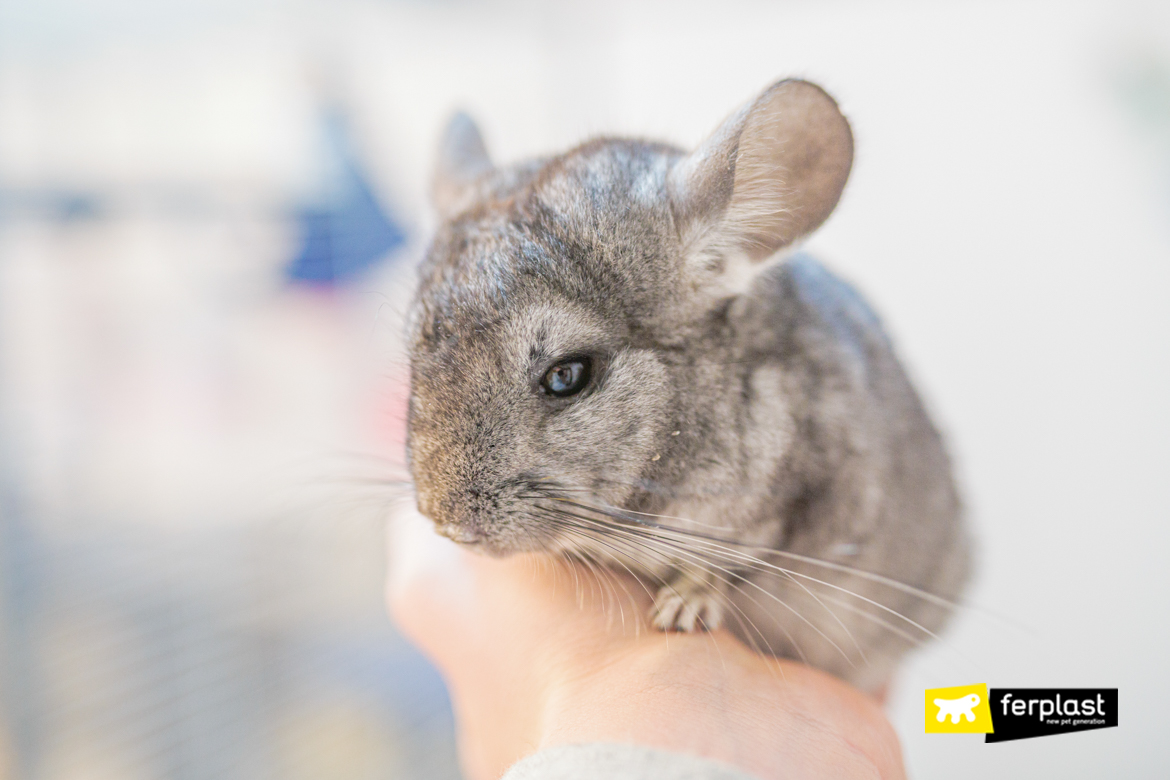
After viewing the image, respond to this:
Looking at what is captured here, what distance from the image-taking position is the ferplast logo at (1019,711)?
0.63 metres

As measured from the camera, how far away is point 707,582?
2.43ft

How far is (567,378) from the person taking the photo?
66cm

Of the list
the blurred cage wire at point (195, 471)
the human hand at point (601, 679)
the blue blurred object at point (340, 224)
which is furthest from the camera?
the blue blurred object at point (340, 224)

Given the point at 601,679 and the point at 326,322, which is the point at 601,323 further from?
the point at 326,322

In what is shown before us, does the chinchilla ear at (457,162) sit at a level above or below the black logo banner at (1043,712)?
above

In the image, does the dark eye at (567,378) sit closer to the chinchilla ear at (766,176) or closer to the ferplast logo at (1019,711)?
the chinchilla ear at (766,176)

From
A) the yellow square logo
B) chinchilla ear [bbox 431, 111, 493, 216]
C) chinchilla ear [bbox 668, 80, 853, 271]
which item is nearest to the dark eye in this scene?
chinchilla ear [bbox 668, 80, 853, 271]

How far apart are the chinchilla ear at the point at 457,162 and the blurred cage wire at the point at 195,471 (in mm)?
168

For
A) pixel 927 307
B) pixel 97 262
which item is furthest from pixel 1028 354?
pixel 97 262

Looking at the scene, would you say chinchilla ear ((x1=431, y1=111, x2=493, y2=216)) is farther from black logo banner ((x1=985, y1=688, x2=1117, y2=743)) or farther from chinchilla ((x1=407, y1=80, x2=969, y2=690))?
black logo banner ((x1=985, y1=688, x2=1117, y2=743))

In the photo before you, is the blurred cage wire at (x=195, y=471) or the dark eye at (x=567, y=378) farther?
the blurred cage wire at (x=195, y=471)

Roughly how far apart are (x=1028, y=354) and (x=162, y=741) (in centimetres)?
180

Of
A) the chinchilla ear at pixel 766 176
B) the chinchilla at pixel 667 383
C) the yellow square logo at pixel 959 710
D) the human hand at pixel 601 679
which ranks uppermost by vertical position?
the chinchilla ear at pixel 766 176

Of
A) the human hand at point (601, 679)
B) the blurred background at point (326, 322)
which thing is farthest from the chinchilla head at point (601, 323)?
the blurred background at point (326, 322)
